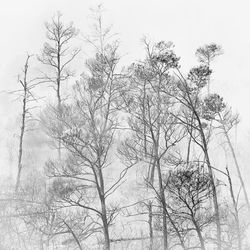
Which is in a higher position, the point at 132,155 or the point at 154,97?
the point at 154,97

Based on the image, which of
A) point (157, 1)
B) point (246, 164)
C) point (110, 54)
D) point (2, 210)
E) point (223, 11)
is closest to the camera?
point (2, 210)

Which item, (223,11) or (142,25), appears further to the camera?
(223,11)

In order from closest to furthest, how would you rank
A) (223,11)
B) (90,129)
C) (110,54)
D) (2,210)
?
(90,129) < (2,210) < (110,54) < (223,11)

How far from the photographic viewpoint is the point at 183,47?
59344 millimetres

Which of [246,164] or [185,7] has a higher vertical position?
[185,7]

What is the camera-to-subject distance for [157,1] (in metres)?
75.7

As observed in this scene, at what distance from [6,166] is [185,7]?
50.5 m

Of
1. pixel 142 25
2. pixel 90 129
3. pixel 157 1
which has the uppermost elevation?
pixel 157 1

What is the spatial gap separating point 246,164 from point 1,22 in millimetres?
54174

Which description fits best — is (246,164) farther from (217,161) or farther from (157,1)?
(157,1)

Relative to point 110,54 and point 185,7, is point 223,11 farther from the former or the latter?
point 110,54

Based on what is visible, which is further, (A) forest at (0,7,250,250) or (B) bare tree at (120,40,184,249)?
(B) bare tree at (120,40,184,249)

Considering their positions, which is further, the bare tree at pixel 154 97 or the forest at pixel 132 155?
the bare tree at pixel 154 97

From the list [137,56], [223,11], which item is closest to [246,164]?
[137,56]
